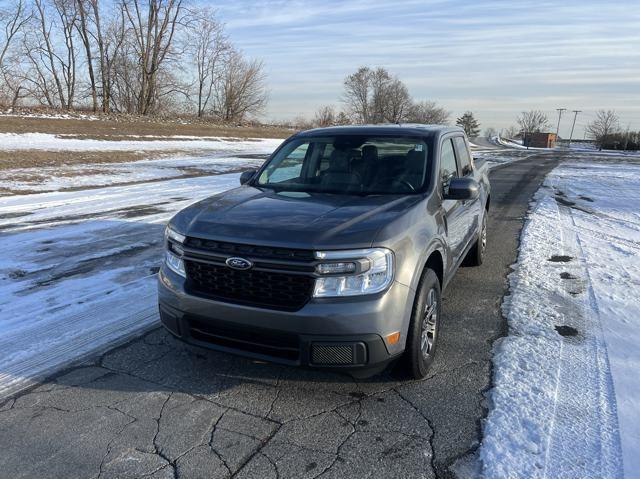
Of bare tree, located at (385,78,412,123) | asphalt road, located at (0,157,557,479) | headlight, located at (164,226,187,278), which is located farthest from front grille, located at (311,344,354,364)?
bare tree, located at (385,78,412,123)

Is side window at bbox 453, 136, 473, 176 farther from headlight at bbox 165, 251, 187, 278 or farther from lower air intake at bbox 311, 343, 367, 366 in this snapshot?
headlight at bbox 165, 251, 187, 278

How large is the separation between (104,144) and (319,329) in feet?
72.1

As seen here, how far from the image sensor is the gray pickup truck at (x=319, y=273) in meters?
2.93

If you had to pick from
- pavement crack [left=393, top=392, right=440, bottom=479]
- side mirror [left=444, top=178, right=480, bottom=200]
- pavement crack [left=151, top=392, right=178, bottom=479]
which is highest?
side mirror [left=444, top=178, right=480, bottom=200]

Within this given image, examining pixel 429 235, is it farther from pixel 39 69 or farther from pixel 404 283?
pixel 39 69

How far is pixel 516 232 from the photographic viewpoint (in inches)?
335

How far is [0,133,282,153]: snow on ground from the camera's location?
1923 centimetres

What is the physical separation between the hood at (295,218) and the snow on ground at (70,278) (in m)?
1.39

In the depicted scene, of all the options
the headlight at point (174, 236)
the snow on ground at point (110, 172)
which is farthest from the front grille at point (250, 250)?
the snow on ground at point (110, 172)

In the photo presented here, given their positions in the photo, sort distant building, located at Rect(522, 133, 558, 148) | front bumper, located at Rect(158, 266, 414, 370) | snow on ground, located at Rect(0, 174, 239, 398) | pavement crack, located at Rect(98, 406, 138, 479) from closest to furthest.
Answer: pavement crack, located at Rect(98, 406, 138, 479) → front bumper, located at Rect(158, 266, 414, 370) → snow on ground, located at Rect(0, 174, 239, 398) → distant building, located at Rect(522, 133, 558, 148)

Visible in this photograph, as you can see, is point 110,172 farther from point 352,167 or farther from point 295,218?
point 295,218

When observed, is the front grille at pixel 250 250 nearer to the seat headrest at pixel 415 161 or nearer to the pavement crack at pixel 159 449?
the pavement crack at pixel 159 449

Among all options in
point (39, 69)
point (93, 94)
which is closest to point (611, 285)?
point (93, 94)

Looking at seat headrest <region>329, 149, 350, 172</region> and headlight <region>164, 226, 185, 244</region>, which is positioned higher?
seat headrest <region>329, 149, 350, 172</region>
